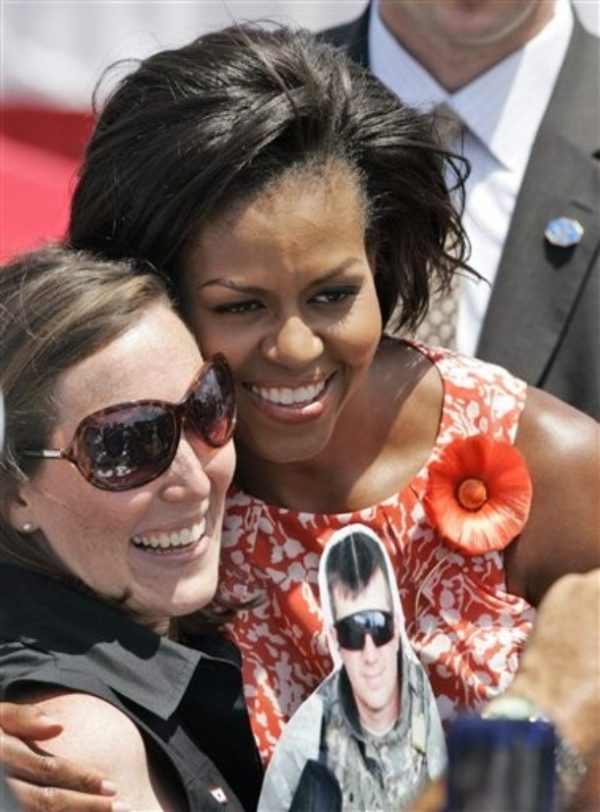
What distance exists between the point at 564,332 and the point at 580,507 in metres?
0.99

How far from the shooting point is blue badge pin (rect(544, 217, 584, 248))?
385 cm

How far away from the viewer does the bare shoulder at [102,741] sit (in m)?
2.29

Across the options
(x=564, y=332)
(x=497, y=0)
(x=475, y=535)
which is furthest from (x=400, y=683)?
(x=497, y=0)

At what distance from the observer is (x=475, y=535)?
2.77 metres

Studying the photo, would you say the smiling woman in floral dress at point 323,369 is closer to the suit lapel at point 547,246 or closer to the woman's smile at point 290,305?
the woman's smile at point 290,305

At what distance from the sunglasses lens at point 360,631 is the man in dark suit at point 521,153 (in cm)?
147

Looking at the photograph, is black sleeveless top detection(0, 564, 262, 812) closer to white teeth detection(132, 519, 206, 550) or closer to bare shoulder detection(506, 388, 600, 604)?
white teeth detection(132, 519, 206, 550)

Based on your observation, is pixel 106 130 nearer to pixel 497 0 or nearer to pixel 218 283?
pixel 218 283

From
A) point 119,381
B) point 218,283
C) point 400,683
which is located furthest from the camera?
point 218,283

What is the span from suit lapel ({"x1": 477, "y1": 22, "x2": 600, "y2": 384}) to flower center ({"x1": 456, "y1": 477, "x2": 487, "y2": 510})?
3.19 feet

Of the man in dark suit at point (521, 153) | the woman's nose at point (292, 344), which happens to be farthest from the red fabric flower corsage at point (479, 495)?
the man in dark suit at point (521, 153)

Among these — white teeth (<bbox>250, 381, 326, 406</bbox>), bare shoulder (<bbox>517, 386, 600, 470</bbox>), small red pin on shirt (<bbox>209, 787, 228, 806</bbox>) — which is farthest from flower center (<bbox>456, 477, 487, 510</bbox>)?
small red pin on shirt (<bbox>209, 787, 228, 806</bbox>)

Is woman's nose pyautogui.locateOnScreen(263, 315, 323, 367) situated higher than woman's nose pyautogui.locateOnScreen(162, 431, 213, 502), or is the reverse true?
woman's nose pyautogui.locateOnScreen(263, 315, 323, 367)

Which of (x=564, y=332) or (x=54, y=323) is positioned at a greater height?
(x=54, y=323)
